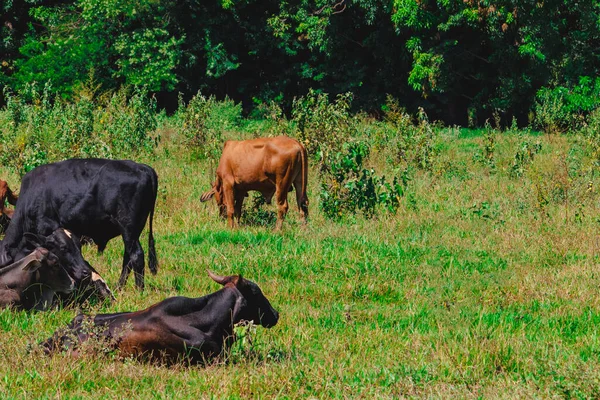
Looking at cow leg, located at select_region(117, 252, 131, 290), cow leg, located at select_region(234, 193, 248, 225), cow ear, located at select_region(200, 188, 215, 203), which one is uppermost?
cow leg, located at select_region(117, 252, 131, 290)

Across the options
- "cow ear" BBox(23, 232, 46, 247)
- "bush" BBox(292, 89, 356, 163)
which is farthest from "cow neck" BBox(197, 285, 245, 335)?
"bush" BBox(292, 89, 356, 163)

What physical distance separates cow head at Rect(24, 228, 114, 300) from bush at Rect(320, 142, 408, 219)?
15.8 ft

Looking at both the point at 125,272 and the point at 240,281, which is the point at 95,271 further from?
the point at 240,281

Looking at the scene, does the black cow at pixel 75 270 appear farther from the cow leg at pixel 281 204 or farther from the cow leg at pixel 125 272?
the cow leg at pixel 281 204

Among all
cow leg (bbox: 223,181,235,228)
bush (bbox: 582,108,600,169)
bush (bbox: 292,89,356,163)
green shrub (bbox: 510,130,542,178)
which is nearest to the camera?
cow leg (bbox: 223,181,235,228)

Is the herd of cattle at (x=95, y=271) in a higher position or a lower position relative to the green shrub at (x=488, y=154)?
higher

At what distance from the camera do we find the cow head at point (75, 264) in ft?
26.2

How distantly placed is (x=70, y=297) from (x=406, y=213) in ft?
20.5

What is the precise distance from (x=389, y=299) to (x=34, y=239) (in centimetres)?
360

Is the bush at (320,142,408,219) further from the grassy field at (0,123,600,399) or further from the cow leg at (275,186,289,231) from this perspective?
the cow leg at (275,186,289,231)

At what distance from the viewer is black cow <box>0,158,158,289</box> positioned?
9.05 metres

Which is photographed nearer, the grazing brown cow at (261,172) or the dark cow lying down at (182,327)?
the dark cow lying down at (182,327)

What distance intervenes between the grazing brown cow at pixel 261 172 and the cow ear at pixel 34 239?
4390 millimetres

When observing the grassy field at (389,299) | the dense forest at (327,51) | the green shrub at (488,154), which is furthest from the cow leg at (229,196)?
the dense forest at (327,51)
